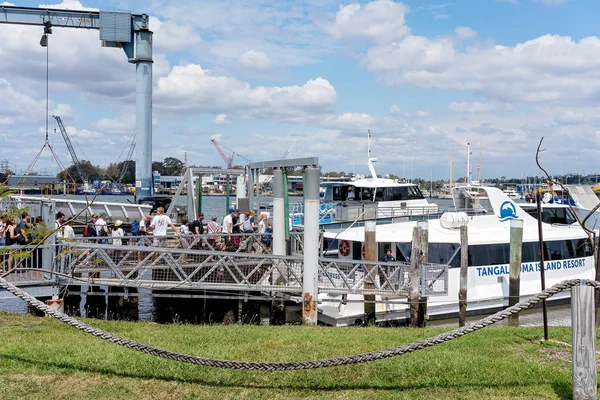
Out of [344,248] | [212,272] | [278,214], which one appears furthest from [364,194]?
[212,272]

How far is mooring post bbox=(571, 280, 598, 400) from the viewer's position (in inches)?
202

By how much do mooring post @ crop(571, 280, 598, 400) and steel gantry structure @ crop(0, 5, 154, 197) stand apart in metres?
37.9

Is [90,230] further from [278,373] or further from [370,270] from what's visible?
[278,373]

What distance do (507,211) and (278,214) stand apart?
Result: 11.6 metres

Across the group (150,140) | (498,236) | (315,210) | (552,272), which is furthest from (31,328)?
(150,140)

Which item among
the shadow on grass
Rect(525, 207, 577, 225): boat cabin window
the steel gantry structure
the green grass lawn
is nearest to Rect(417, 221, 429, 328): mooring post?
the green grass lawn

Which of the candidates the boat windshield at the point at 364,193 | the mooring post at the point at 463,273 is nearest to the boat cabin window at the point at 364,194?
the boat windshield at the point at 364,193

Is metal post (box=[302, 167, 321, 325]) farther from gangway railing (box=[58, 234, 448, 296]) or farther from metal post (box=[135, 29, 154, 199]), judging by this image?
metal post (box=[135, 29, 154, 199])

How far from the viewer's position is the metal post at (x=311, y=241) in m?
13.1

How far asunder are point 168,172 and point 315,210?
422ft

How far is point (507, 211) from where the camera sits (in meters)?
23.2

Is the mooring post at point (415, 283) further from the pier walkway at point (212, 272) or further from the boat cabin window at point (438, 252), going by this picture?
the boat cabin window at point (438, 252)

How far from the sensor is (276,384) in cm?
602

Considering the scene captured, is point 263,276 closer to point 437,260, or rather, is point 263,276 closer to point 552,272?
point 437,260
